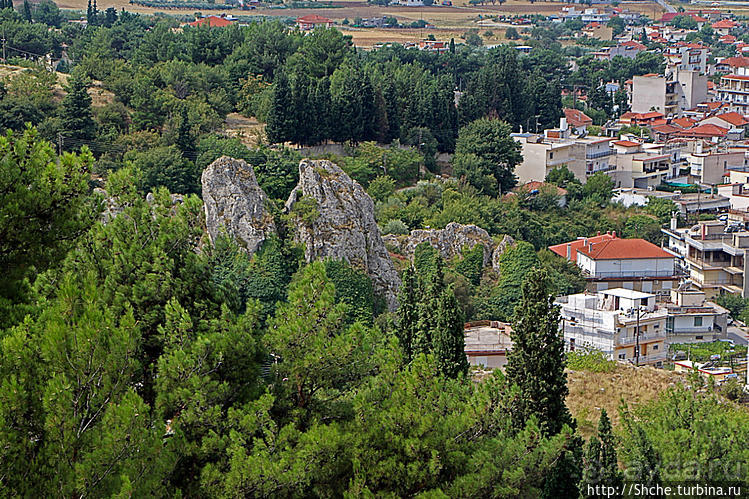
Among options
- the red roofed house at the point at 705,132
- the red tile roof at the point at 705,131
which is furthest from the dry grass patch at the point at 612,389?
the red tile roof at the point at 705,131

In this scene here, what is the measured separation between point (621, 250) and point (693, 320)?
359cm

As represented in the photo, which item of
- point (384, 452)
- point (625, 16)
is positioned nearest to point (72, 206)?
point (384, 452)

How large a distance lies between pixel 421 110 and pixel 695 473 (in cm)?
2775

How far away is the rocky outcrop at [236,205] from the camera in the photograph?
22.8 metres

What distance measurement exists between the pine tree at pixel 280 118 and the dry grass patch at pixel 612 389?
18040 millimetres

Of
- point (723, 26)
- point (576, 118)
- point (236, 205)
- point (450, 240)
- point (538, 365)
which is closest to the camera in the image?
point (538, 365)

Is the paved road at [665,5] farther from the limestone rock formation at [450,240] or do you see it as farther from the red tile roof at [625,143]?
the limestone rock formation at [450,240]

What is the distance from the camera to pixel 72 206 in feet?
30.7

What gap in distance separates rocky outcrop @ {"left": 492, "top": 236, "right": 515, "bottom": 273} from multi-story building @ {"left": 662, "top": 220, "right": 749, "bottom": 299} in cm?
836

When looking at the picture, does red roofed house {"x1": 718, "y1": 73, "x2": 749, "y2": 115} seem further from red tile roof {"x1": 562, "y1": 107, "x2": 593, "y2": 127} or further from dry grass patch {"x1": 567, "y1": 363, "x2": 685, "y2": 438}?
dry grass patch {"x1": 567, "y1": 363, "x2": 685, "y2": 438}

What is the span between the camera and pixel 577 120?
52.3 meters

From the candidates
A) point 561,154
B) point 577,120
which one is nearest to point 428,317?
point 561,154

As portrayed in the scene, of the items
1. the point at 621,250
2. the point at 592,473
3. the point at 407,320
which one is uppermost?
the point at 407,320

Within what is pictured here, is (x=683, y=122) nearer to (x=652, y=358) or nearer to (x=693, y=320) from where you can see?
(x=693, y=320)
